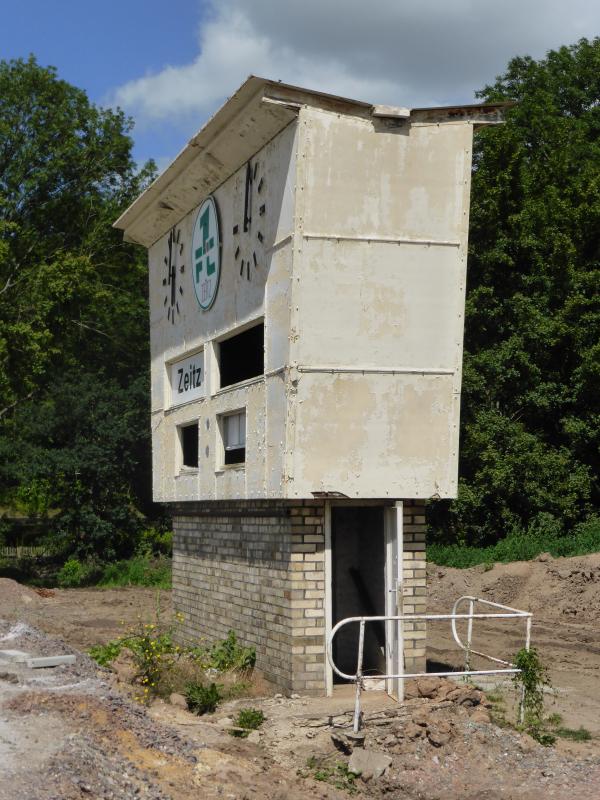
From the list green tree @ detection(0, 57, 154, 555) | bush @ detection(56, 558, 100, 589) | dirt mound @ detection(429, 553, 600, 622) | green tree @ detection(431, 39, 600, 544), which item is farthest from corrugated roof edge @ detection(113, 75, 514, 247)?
bush @ detection(56, 558, 100, 589)

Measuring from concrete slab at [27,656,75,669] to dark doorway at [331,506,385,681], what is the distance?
3.96 m

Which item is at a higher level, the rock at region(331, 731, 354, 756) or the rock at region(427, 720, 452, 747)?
the rock at region(427, 720, 452, 747)

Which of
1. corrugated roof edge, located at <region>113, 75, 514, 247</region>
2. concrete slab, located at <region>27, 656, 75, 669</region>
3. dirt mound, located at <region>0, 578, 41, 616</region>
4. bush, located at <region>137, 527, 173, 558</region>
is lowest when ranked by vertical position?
dirt mound, located at <region>0, 578, 41, 616</region>

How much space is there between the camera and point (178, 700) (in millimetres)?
13258

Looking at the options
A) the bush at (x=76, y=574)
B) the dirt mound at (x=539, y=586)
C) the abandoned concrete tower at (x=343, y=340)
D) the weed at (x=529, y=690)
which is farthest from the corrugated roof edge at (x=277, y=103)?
the bush at (x=76, y=574)

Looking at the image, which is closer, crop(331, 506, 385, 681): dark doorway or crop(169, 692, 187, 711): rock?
crop(169, 692, 187, 711): rock

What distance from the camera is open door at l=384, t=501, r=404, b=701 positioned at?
43.0 ft

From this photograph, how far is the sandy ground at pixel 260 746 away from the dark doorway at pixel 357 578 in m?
1.20

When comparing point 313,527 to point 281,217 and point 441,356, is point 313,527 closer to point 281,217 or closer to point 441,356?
point 441,356

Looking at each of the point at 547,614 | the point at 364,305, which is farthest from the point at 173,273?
the point at 547,614

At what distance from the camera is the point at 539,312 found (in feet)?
106

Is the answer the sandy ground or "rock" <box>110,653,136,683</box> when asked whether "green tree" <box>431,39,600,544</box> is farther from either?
"rock" <box>110,653,136,683</box>

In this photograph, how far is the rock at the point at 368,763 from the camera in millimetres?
10766

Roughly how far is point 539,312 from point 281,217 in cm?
2039
